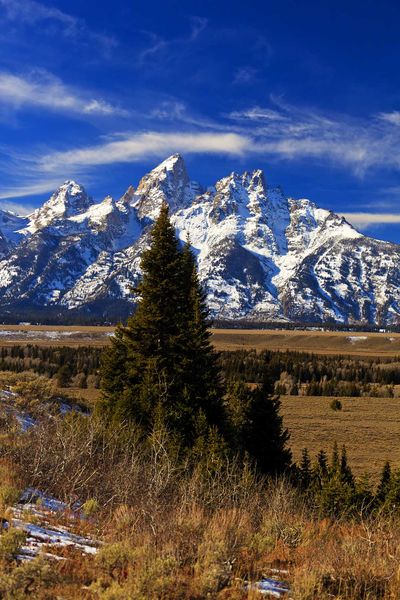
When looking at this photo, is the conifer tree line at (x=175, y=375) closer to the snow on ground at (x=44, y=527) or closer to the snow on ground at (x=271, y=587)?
the snow on ground at (x=44, y=527)

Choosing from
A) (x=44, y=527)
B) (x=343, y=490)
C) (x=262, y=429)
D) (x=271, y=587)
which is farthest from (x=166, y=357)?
(x=271, y=587)

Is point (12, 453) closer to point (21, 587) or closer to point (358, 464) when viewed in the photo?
point (21, 587)

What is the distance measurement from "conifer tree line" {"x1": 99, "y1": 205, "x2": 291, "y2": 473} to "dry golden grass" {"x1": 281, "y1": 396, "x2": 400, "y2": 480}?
13.7 meters

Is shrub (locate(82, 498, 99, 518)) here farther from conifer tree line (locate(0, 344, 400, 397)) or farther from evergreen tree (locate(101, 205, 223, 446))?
conifer tree line (locate(0, 344, 400, 397))

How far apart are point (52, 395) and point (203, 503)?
21.3 metres

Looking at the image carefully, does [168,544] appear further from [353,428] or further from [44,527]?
[353,428]

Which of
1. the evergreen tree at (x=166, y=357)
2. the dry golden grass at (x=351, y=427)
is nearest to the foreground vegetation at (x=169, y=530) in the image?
the evergreen tree at (x=166, y=357)

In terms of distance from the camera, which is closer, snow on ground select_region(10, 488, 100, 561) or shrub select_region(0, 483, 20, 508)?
snow on ground select_region(10, 488, 100, 561)

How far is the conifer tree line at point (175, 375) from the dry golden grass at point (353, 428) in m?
13.7

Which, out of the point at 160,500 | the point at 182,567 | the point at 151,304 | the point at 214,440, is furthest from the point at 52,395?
the point at 182,567

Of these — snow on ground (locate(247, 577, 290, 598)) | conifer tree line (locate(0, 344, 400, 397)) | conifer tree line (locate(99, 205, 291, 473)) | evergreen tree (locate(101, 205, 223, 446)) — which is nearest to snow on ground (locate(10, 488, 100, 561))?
snow on ground (locate(247, 577, 290, 598))

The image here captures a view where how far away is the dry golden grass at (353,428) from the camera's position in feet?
145

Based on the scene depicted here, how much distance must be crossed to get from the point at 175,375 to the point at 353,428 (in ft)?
129

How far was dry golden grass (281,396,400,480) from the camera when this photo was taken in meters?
44.1
